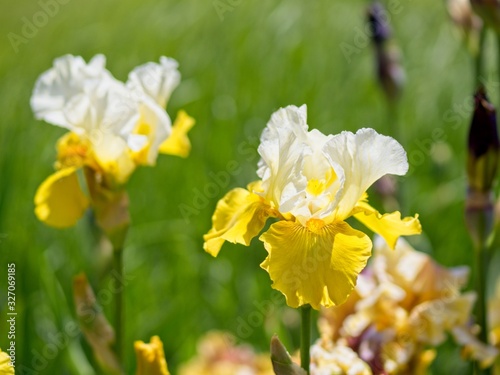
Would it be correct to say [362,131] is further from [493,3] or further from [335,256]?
[493,3]

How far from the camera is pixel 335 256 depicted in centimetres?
72

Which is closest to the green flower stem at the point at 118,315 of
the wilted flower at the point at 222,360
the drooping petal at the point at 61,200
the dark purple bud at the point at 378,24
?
the drooping petal at the point at 61,200

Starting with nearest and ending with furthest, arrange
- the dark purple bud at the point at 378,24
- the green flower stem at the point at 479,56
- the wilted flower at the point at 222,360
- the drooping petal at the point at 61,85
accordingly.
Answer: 1. the drooping petal at the point at 61,85
2. the green flower stem at the point at 479,56
3. the wilted flower at the point at 222,360
4. the dark purple bud at the point at 378,24

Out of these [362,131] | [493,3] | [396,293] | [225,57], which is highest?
[362,131]

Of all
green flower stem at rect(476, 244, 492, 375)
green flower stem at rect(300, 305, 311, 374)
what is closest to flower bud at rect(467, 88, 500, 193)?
green flower stem at rect(476, 244, 492, 375)

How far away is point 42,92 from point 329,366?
0.55m

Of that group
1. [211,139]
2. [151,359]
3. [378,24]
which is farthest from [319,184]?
[211,139]

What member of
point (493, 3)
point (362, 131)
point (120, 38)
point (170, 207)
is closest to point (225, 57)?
point (120, 38)

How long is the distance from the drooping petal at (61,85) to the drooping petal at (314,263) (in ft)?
1.45

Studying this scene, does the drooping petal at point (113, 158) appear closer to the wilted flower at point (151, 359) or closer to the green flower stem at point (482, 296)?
the wilted flower at point (151, 359)

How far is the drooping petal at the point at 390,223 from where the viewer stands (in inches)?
30.0

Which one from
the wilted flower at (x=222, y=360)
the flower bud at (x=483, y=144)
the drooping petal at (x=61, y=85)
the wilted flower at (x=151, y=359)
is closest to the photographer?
the wilted flower at (x=151, y=359)

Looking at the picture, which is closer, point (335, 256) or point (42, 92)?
point (335, 256)

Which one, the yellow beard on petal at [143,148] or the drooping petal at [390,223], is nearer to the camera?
the drooping petal at [390,223]
